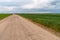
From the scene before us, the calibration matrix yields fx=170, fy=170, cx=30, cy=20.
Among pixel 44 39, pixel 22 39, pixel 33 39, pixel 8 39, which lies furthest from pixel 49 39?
pixel 8 39

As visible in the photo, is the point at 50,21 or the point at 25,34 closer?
the point at 25,34

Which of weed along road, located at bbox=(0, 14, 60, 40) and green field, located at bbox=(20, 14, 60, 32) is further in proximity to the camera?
green field, located at bbox=(20, 14, 60, 32)

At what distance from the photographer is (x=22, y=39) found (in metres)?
11.0

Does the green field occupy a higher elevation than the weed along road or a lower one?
lower

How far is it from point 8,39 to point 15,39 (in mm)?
466

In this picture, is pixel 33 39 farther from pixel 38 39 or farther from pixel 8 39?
pixel 8 39

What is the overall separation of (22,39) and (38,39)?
1043mm

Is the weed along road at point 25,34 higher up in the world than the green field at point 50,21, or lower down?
higher up

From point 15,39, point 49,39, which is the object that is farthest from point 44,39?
point 15,39

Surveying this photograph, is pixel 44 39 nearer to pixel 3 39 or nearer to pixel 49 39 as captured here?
pixel 49 39

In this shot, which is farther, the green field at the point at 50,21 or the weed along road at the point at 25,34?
the green field at the point at 50,21

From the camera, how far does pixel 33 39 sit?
36.2ft

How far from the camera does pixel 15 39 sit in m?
10.9

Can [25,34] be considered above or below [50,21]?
above
